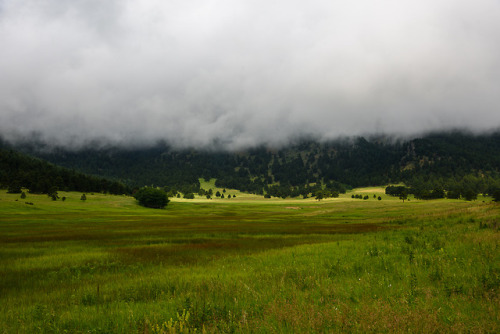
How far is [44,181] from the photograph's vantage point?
14912cm

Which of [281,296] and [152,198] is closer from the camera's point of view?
[281,296]

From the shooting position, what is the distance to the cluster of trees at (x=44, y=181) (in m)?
147

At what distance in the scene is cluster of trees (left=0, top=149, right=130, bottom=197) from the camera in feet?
484

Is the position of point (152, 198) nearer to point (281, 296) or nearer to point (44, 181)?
point (44, 181)

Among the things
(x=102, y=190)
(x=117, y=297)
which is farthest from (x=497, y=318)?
(x=102, y=190)

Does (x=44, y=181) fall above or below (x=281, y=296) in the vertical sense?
above

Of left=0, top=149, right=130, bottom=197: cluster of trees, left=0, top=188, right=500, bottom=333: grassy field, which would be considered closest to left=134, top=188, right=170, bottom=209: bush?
left=0, top=149, right=130, bottom=197: cluster of trees

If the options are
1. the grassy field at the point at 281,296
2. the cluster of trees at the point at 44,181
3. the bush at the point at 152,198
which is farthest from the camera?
the bush at the point at 152,198

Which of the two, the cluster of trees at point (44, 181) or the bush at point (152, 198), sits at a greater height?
the cluster of trees at point (44, 181)

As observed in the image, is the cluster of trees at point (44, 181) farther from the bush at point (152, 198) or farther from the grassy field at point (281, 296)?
the grassy field at point (281, 296)

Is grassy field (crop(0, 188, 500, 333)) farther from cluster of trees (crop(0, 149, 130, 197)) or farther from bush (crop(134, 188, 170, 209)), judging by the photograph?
cluster of trees (crop(0, 149, 130, 197))

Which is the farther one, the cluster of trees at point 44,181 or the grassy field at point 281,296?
the cluster of trees at point 44,181

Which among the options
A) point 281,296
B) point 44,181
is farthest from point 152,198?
point 281,296

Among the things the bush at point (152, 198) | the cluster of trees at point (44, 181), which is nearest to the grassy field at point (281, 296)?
the bush at point (152, 198)
